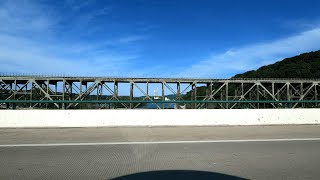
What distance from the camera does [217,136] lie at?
12.1 m

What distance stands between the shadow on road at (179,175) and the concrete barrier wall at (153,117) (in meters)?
9.04

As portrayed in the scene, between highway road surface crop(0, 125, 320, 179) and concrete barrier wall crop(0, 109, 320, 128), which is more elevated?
concrete barrier wall crop(0, 109, 320, 128)

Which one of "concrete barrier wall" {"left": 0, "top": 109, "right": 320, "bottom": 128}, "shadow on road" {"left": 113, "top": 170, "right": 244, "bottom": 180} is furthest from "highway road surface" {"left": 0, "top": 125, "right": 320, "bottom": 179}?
"concrete barrier wall" {"left": 0, "top": 109, "right": 320, "bottom": 128}

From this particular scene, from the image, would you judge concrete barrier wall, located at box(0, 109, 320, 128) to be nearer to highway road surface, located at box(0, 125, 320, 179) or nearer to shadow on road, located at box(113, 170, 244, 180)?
highway road surface, located at box(0, 125, 320, 179)

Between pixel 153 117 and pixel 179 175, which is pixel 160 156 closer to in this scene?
pixel 179 175

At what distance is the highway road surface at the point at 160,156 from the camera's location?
649 cm

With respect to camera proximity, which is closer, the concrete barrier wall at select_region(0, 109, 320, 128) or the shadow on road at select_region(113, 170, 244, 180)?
the shadow on road at select_region(113, 170, 244, 180)

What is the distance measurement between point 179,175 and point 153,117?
9.40 meters

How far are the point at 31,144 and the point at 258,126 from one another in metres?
9.90

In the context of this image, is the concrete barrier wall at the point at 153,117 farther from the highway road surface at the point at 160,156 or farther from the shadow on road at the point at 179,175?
the shadow on road at the point at 179,175

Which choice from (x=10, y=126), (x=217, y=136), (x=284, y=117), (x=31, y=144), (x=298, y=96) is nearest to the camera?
(x=31, y=144)

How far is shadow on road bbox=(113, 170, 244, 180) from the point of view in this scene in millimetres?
6162

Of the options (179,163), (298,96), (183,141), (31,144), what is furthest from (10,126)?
(298,96)

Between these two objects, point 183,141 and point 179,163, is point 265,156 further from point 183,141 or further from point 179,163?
point 183,141
